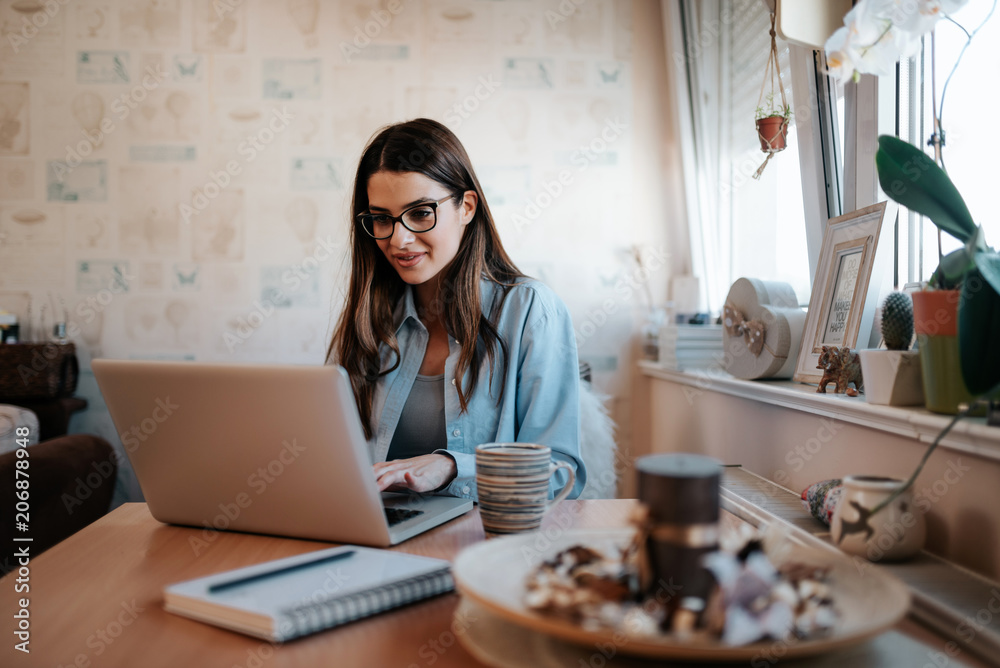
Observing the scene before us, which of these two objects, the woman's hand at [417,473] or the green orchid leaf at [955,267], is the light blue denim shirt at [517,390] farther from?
the green orchid leaf at [955,267]

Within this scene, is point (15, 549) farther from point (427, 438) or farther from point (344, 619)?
point (344, 619)

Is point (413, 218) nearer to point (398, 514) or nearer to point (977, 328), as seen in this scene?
point (398, 514)

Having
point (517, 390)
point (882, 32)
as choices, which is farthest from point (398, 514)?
point (882, 32)

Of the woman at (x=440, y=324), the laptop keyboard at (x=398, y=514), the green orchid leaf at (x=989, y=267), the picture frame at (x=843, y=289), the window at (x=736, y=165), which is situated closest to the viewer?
the green orchid leaf at (x=989, y=267)

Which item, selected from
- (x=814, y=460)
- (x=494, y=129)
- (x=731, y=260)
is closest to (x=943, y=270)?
(x=814, y=460)

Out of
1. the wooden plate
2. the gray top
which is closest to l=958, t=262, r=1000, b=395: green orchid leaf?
the wooden plate

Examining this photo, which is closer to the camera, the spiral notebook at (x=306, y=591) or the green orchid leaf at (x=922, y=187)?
the spiral notebook at (x=306, y=591)

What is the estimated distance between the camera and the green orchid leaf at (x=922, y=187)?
82 centimetres

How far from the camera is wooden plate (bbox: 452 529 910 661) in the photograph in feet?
1.61

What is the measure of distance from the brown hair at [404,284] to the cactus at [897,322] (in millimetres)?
703

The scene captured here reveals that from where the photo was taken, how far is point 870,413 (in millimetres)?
991

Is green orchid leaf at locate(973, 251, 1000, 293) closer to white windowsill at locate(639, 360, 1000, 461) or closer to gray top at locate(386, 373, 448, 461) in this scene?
white windowsill at locate(639, 360, 1000, 461)

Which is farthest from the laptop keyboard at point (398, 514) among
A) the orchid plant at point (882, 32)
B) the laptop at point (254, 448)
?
the orchid plant at point (882, 32)

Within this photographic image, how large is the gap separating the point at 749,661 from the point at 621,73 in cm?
255
